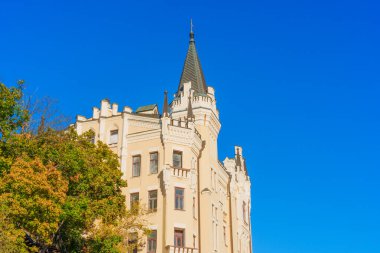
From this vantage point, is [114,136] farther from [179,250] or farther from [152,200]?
[179,250]

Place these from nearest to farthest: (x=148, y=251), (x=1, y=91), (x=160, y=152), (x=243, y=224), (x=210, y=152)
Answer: (x=1, y=91) < (x=148, y=251) < (x=160, y=152) < (x=210, y=152) < (x=243, y=224)

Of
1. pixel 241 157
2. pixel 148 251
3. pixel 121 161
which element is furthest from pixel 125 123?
pixel 241 157

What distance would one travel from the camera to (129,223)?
1303 inches

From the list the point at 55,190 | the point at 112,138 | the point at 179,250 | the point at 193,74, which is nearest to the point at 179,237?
the point at 179,250

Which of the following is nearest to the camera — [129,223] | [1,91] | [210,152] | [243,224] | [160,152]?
[1,91]

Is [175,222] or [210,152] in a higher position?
[210,152]

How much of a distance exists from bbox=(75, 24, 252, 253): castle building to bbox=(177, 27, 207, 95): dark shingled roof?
0.09 meters

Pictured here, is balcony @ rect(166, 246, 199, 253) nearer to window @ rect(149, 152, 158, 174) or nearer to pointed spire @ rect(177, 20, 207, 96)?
window @ rect(149, 152, 158, 174)

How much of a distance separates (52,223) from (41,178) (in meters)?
2.32

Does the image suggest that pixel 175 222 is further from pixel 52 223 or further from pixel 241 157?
pixel 241 157

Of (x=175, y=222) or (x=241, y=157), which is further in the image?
(x=241, y=157)

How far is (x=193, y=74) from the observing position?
4706 cm

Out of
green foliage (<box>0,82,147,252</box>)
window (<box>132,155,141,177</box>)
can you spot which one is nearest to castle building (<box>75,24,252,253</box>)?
window (<box>132,155,141,177</box>)

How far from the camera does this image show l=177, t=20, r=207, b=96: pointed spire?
1807 inches
